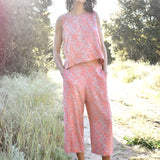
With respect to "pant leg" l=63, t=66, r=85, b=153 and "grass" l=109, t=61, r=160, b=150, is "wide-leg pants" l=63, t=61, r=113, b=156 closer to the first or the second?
"pant leg" l=63, t=66, r=85, b=153

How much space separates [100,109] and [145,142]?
Result: 132 centimetres

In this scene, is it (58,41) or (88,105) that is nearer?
(88,105)

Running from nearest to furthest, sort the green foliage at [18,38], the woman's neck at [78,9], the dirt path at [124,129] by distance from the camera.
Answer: the woman's neck at [78,9]
the dirt path at [124,129]
the green foliage at [18,38]

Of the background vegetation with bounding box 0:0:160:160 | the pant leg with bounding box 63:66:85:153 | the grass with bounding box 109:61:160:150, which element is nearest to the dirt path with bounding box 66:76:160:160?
the grass with bounding box 109:61:160:150

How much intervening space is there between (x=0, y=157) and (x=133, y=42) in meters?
17.6

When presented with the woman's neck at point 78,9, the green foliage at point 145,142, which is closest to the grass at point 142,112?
the green foliage at point 145,142

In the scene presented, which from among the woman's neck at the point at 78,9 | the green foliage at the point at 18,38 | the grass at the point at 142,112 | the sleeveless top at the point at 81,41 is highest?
the green foliage at the point at 18,38

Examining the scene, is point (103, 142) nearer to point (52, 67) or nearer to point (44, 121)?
point (44, 121)

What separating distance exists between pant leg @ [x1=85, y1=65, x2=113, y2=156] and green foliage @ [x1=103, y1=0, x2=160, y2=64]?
629 inches

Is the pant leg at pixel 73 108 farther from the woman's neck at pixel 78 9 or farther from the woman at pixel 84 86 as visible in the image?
the woman's neck at pixel 78 9

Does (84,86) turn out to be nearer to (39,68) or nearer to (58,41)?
(58,41)

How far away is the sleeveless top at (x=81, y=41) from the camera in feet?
6.61

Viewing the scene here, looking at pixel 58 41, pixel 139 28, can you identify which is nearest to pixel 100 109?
pixel 58 41

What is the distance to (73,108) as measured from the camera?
6.51ft
